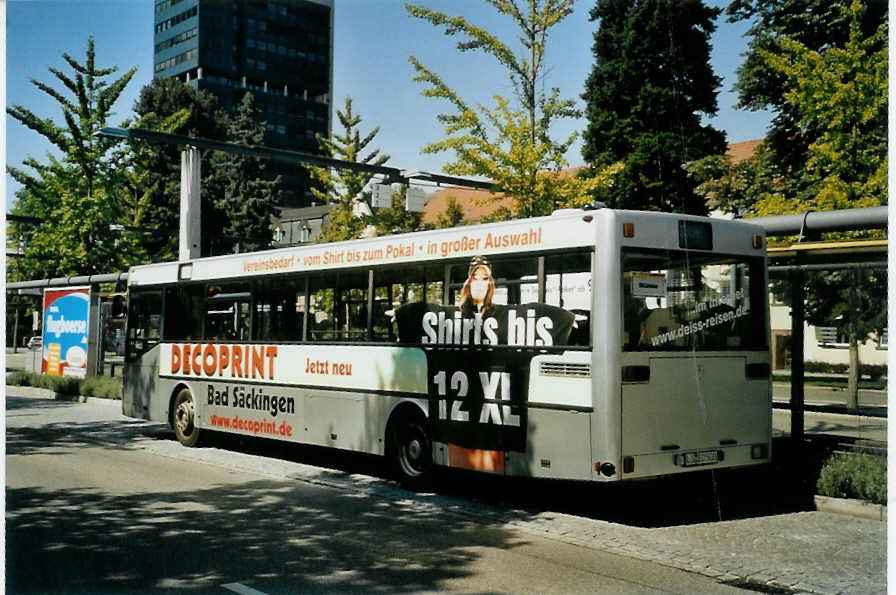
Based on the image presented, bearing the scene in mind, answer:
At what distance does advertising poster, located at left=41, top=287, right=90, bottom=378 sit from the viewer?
1002 inches

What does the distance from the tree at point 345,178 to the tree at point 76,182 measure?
273 inches

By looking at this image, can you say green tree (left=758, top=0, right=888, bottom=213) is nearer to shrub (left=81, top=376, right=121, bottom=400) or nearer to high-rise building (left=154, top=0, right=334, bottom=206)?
shrub (left=81, top=376, right=121, bottom=400)

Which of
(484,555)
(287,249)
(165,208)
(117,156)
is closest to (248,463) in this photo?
(287,249)

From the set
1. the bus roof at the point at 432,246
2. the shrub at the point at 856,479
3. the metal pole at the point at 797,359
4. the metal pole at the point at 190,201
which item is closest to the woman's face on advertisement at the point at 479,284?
the bus roof at the point at 432,246

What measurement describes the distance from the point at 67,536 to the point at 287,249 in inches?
233

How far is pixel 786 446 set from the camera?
10.8 m

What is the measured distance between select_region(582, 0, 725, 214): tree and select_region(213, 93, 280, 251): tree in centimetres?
2281

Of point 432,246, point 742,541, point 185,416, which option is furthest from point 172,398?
point 742,541

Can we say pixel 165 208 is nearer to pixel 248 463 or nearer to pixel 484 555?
pixel 248 463

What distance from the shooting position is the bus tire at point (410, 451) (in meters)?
10.6

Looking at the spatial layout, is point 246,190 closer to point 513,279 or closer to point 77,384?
point 77,384

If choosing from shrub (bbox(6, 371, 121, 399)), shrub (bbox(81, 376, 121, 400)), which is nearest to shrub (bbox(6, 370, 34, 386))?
shrub (bbox(6, 371, 121, 399))

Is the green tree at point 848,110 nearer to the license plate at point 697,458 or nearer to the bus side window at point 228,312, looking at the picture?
the license plate at point 697,458

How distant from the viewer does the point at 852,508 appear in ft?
30.1
